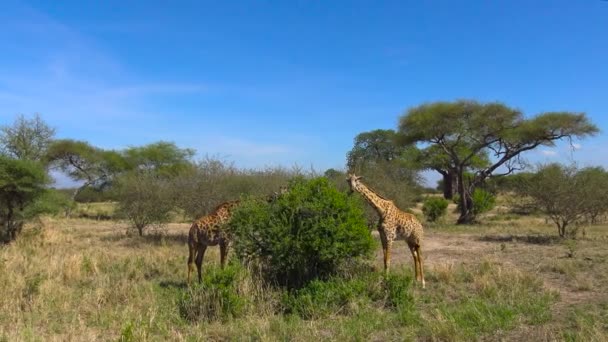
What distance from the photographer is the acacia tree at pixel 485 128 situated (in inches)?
986

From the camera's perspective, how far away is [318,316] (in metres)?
7.38

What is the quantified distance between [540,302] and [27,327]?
684 centimetres

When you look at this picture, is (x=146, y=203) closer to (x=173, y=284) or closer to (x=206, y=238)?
(x=206, y=238)

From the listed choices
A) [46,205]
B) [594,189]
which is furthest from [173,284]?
[594,189]

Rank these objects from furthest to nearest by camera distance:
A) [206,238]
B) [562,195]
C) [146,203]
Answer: [146,203] → [562,195] → [206,238]

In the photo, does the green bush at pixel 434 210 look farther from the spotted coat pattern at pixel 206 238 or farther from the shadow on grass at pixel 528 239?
the spotted coat pattern at pixel 206 238

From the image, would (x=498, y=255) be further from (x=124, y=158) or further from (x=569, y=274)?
(x=124, y=158)

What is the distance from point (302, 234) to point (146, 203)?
11.0 m

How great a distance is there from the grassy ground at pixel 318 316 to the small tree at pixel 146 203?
16.5 feet

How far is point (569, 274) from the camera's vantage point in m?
10.0

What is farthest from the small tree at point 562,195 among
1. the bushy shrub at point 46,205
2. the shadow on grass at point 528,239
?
the bushy shrub at point 46,205

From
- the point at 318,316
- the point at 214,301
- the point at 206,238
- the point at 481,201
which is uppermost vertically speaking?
the point at 481,201

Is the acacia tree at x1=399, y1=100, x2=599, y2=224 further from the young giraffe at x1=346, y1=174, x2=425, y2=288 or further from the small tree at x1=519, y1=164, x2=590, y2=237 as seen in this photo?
the young giraffe at x1=346, y1=174, x2=425, y2=288

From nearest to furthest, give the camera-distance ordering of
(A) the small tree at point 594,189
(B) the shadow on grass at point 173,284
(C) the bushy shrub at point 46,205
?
(B) the shadow on grass at point 173,284 → (A) the small tree at point 594,189 → (C) the bushy shrub at point 46,205
